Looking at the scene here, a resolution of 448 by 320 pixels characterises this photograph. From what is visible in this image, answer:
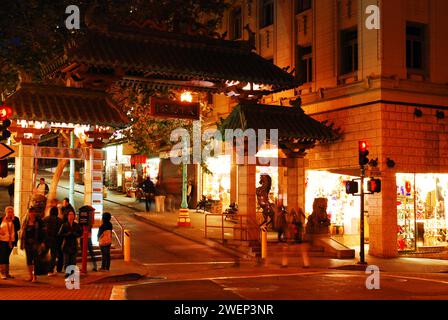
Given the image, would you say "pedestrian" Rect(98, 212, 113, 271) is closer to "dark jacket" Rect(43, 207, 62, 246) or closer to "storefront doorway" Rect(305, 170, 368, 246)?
"dark jacket" Rect(43, 207, 62, 246)

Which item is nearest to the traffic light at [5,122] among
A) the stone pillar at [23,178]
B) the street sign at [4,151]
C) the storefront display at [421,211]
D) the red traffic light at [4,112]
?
the red traffic light at [4,112]

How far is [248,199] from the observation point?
23.5 m

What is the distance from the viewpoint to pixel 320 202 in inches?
953

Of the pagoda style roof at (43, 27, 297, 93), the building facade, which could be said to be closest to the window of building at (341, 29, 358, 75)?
the building facade

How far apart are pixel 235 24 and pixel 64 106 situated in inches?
733

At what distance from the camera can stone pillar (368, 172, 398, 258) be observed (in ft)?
79.7

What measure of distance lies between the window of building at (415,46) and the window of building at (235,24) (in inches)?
459

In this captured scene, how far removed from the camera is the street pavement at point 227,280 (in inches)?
538

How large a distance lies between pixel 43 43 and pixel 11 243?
1042 cm

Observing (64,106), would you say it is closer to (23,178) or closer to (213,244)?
(23,178)

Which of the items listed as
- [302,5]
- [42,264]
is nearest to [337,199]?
[302,5]

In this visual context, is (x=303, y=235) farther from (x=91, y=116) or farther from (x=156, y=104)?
(x=91, y=116)

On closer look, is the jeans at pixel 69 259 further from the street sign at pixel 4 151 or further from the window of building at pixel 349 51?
the window of building at pixel 349 51

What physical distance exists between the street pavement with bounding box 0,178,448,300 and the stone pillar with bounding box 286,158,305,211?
9.53ft
